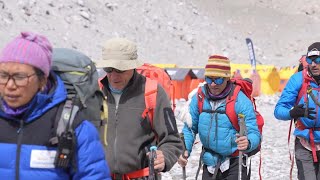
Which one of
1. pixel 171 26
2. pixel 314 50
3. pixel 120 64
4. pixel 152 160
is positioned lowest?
pixel 152 160

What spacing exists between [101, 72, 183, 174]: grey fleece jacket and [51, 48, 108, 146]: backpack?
37.1 inches

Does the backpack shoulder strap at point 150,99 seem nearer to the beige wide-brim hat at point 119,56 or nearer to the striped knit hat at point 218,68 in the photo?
the beige wide-brim hat at point 119,56

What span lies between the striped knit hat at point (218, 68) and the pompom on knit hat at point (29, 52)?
2.64 meters

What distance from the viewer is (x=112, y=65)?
379cm

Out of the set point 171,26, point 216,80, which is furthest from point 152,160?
point 171,26

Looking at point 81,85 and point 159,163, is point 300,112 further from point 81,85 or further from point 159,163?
point 81,85

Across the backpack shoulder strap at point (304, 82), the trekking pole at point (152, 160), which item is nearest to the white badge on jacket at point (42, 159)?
the trekking pole at point (152, 160)

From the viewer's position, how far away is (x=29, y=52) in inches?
97.3

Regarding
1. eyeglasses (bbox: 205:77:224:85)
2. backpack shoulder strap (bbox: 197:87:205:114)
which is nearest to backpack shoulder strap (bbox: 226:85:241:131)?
eyeglasses (bbox: 205:77:224:85)

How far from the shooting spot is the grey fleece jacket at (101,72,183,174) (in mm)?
3785

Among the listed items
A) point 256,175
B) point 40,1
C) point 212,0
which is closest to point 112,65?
point 256,175

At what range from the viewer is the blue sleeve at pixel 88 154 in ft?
8.17

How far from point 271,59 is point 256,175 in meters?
44.3

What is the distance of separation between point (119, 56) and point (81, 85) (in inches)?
46.6
